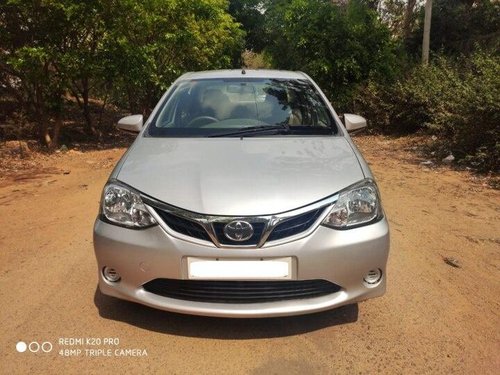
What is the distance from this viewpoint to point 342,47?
13.3m

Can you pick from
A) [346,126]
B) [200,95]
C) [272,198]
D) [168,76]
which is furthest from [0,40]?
[272,198]

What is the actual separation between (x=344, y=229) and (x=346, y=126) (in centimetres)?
155

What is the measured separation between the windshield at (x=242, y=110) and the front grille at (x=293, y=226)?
1105 millimetres

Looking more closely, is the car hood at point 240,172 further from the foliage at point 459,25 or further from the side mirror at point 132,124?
the foliage at point 459,25

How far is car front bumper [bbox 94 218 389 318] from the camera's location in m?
2.43

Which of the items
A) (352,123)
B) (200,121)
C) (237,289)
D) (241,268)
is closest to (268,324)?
(237,289)

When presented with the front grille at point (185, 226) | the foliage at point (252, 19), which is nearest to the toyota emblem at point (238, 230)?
the front grille at point (185, 226)

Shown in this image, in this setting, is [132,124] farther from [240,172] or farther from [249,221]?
[249,221]

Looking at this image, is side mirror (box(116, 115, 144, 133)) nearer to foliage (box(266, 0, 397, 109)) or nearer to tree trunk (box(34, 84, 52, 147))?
tree trunk (box(34, 84, 52, 147))

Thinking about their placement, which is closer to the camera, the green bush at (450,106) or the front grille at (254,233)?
the front grille at (254,233)

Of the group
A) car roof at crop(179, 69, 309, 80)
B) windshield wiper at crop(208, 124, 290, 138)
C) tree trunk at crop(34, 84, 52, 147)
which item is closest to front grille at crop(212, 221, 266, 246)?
windshield wiper at crop(208, 124, 290, 138)

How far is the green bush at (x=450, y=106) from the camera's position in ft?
23.3

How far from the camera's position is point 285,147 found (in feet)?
10.3

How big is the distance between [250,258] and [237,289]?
210 millimetres
